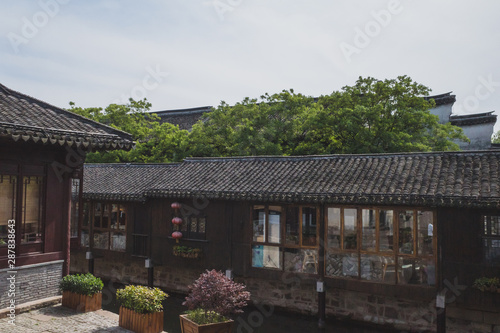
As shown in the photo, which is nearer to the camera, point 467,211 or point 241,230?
point 467,211

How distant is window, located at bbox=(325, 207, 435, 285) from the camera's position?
11438 millimetres

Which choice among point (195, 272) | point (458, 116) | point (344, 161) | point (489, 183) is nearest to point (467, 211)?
point (489, 183)

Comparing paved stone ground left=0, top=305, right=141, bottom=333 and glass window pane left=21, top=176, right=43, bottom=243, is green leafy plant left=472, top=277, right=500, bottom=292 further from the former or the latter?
glass window pane left=21, top=176, right=43, bottom=243

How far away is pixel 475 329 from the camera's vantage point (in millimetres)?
11320

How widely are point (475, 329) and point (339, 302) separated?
3738mm

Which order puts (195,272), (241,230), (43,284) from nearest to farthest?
(43,284) → (241,230) → (195,272)

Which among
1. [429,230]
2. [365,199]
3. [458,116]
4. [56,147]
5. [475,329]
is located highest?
[458,116]

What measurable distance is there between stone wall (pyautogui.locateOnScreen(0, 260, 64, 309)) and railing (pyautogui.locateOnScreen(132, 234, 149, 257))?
666 centimetres

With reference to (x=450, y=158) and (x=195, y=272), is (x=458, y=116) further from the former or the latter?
(x=195, y=272)

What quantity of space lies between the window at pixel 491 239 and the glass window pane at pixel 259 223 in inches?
238

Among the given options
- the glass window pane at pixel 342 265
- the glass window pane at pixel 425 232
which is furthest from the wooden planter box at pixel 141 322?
the glass window pane at pixel 425 232

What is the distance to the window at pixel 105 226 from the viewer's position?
1689cm

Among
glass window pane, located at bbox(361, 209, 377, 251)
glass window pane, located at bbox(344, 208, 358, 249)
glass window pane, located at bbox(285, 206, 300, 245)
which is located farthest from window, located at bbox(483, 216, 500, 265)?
glass window pane, located at bbox(285, 206, 300, 245)

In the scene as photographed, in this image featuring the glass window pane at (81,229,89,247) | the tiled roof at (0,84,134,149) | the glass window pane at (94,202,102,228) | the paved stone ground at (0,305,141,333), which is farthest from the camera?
the glass window pane at (81,229,89,247)
